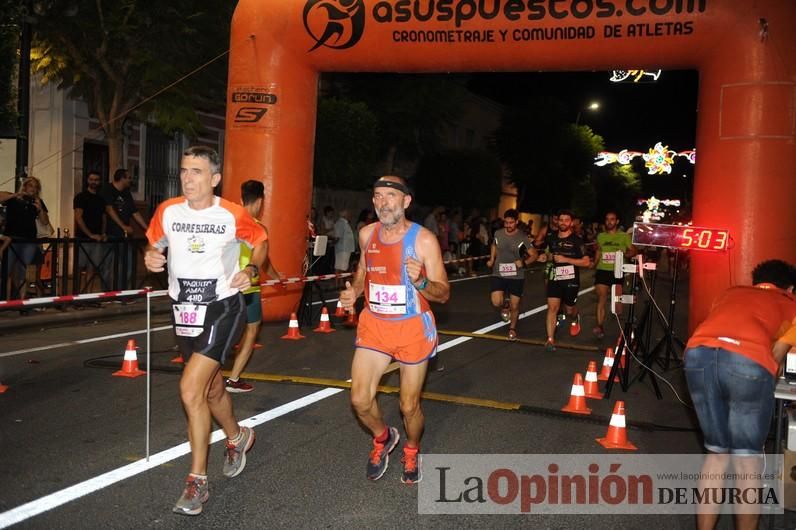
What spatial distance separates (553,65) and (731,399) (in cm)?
790

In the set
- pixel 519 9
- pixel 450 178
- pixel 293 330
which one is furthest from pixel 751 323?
pixel 450 178

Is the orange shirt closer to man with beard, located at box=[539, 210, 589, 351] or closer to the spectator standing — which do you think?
man with beard, located at box=[539, 210, 589, 351]

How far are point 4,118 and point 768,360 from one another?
1232 centimetres

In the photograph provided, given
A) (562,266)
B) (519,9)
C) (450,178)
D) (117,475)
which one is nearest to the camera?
(117,475)

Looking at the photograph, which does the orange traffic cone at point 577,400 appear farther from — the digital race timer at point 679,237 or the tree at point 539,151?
the tree at point 539,151

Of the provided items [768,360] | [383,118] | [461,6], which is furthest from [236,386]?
[383,118]

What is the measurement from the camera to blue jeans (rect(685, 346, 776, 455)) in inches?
169

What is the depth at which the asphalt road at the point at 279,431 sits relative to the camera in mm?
4781

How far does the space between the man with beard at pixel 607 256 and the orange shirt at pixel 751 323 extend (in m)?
8.00

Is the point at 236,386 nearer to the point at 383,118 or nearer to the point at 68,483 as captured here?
the point at 68,483

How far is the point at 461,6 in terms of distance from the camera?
450 inches

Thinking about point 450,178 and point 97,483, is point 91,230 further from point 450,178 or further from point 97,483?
point 450,178

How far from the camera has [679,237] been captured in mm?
8227

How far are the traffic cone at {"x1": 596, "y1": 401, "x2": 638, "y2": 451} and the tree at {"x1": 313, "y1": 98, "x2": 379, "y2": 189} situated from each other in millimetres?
20622
